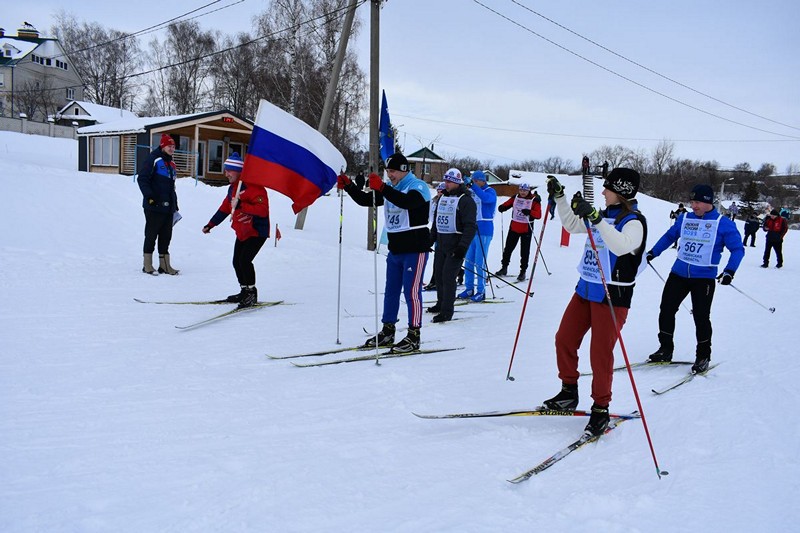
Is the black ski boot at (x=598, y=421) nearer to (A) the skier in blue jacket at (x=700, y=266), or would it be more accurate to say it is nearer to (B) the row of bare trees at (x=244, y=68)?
(A) the skier in blue jacket at (x=700, y=266)

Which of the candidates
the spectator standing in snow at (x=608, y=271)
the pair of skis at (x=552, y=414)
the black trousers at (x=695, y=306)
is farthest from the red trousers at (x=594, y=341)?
the black trousers at (x=695, y=306)

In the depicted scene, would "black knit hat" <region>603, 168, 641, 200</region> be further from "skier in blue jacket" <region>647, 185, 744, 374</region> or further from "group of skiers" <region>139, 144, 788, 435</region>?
"skier in blue jacket" <region>647, 185, 744, 374</region>

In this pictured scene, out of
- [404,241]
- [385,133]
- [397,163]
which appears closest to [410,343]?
[404,241]

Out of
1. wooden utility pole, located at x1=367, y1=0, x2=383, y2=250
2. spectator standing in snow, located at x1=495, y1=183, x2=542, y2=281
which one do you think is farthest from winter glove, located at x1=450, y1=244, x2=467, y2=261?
wooden utility pole, located at x1=367, y1=0, x2=383, y2=250

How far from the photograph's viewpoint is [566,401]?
12.4ft

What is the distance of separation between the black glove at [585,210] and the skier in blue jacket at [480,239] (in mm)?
5240

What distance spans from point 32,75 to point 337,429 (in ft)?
232

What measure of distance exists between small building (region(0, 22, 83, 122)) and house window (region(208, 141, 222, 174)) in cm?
3804

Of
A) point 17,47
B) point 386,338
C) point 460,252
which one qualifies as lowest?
point 386,338

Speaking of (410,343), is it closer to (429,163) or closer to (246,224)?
(246,224)

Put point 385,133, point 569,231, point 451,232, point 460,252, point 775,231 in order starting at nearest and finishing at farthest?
1. point 569,231
2. point 460,252
3. point 451,232
4. point 385,133
5. point 775,231

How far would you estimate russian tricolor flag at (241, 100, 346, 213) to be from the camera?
595 cm

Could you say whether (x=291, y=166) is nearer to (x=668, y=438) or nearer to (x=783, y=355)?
(x=668, y=438)

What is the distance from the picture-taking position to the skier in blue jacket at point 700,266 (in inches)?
205
